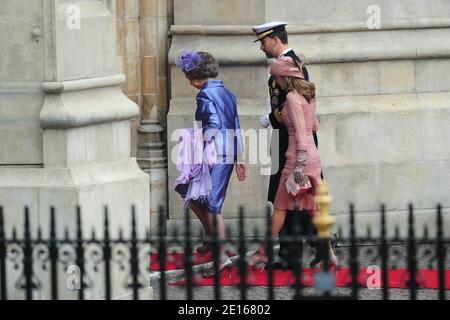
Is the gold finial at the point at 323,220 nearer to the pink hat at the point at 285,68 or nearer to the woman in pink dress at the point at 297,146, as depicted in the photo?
the woman in pink dress at the point at 297,146

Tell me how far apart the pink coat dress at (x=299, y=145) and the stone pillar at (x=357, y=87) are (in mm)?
1867

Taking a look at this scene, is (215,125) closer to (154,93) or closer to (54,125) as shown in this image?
(54,125)

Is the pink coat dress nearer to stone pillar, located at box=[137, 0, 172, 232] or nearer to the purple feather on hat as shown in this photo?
the purple feather on hat

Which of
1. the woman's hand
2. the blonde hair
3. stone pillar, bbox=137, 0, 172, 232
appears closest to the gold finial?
the blonde hair

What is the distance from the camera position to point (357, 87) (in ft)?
52.5

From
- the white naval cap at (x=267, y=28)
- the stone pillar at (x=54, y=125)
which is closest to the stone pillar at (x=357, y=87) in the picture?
the white naval cap at (x=267, y=28)

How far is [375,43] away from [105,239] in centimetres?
776

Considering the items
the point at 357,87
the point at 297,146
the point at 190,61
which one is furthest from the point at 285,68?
the point at 357,87

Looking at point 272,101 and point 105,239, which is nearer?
point 105,239

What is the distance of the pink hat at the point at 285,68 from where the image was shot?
1346 cm

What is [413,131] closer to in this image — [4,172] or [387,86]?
[387,86]

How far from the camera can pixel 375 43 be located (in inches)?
632

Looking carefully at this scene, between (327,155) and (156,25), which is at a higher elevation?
(156,25)
